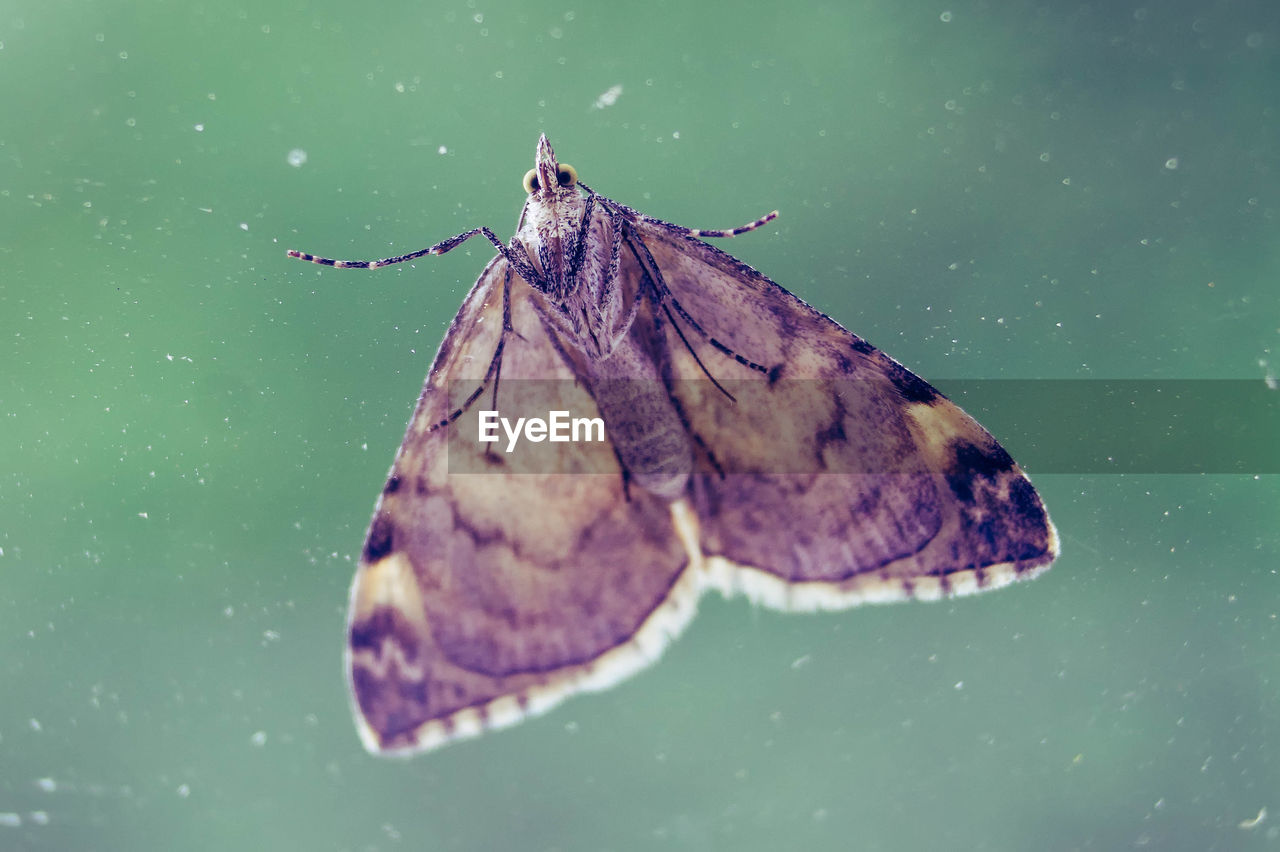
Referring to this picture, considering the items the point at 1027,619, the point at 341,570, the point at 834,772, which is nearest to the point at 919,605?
the point at 1027,619

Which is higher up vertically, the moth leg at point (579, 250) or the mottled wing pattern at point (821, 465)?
the moth leg at point (579, 250)

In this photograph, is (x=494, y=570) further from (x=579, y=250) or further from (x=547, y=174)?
(x=547, y=174)

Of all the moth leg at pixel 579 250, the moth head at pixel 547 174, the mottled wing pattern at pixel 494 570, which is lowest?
the mottled wing pattern at pixel 494 570
